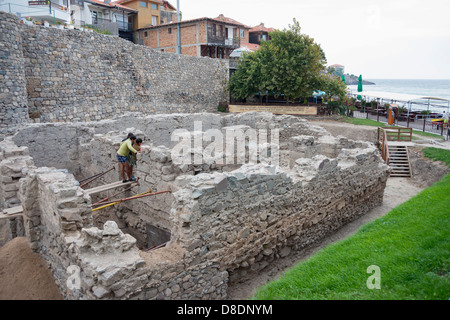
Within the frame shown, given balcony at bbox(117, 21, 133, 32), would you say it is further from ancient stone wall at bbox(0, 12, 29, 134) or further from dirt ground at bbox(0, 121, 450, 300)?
dirt ground at bbox(0, 121, 450, 300)

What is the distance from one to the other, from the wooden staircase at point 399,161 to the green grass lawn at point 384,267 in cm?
907

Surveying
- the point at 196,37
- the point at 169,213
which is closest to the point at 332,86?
the point at 196,37

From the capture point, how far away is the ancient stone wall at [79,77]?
14.6 m

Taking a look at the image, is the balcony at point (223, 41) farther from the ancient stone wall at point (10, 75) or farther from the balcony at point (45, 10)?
the ancient stone wall at point (10, 75)

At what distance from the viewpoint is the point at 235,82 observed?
30312 mm

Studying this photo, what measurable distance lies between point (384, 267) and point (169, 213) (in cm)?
436

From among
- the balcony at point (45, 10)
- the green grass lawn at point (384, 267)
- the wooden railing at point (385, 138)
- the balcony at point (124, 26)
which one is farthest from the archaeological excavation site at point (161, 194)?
the balcony at point (124, 26)

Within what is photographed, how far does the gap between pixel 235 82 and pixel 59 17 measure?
575 inches

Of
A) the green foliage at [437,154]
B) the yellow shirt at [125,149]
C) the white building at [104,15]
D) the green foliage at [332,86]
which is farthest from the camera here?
the white building at [104,15]

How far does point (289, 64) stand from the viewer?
25.5 meters

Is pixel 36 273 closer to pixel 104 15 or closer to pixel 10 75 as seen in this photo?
pixel 10 75
